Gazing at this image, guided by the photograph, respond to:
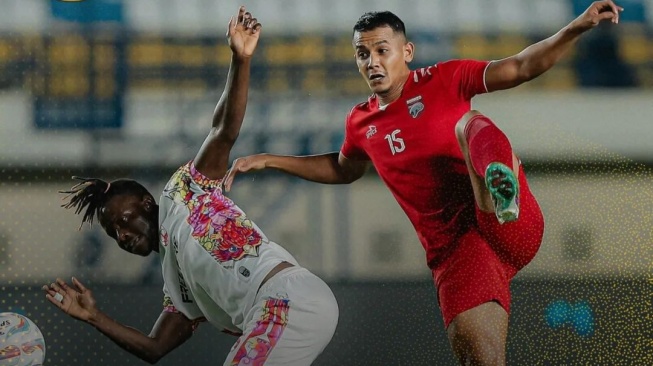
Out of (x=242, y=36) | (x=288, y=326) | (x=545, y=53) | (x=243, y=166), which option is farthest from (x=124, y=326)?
(x=545, y=53)

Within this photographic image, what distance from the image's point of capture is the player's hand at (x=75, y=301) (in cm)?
270

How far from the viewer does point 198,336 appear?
9.82ft

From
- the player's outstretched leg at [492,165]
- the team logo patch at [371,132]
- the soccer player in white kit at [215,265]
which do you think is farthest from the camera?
the team logo patch at [371,132]

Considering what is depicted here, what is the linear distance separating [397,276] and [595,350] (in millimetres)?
747

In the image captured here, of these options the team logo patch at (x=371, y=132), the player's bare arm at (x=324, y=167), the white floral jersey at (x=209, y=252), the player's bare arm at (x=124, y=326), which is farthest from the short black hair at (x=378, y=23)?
the player's bare arm at (x=124, y=326)

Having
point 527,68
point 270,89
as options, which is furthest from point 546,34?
point 270,89

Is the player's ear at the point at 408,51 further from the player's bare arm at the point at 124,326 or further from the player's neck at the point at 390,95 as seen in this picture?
the player's bare arm at the point at 124,326

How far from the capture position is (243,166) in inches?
107

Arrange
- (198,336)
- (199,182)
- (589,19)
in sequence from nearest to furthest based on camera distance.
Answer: (589,19) < (199,182) < (198,336)

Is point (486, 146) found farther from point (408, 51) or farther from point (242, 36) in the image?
point (242, 36)

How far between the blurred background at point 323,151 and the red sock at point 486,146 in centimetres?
74

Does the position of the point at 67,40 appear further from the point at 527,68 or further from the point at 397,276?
the point at 527,68

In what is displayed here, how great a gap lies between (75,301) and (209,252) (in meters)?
0.52

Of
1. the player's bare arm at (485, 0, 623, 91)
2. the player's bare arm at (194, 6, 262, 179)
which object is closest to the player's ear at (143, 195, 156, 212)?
the player's bare arm at (194, 6, 262, 179)
